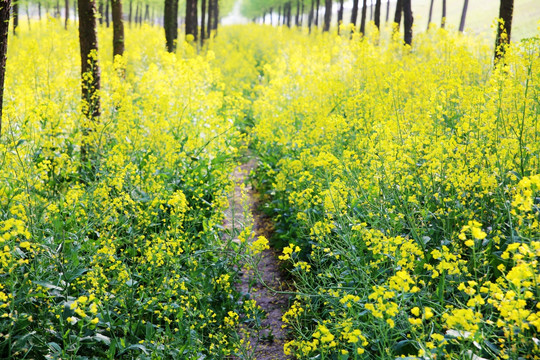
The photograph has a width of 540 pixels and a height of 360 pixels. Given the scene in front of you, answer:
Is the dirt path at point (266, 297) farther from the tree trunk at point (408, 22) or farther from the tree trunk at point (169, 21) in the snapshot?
the tree trunk at point (408, 22)

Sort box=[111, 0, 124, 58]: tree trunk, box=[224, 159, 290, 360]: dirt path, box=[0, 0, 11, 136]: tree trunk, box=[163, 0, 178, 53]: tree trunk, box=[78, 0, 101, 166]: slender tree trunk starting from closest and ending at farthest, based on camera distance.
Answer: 1. box=[0, 0, 11, 136]: tree trunk
2. box=[224, 159, 290, 360]: dirt path
3. box=[78, 0, 101, 166]: slender tree trunk
4. box=[111, 0, 124, 58]: tree trunk
5. box=[163, 0, 178, 53]: tree trunk

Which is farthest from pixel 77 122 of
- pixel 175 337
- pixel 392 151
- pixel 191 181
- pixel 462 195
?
pixel 462 195

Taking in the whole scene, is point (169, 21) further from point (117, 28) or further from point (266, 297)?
point (266, 297)

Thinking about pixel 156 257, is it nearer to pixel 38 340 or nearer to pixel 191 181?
pixel 38 340

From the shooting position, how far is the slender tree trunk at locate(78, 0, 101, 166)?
6.67 m

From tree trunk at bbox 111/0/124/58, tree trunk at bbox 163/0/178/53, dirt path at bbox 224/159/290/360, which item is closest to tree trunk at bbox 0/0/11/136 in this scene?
dirt path at bbox 224/159/290/360

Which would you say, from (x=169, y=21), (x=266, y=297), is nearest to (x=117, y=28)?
(x=169, y=21)

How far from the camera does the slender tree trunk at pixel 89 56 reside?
6.67 m

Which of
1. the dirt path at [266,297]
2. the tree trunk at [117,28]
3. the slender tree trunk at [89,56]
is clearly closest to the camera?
the dirt path at [266,297]

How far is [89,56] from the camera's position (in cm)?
690

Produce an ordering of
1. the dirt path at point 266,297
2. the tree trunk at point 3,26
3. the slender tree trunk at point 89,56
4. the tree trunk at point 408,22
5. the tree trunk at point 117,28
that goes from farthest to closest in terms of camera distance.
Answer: the tree trunk at point 408,22
the tree trunk at point 117,28
the slender tree trunk at point 89,56
the dirt path at point 266,297
the tree trunk at point 3,26

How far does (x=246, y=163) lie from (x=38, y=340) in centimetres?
688

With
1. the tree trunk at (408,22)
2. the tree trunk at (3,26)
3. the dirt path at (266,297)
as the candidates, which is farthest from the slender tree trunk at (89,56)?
the tree trunk at (408,22)

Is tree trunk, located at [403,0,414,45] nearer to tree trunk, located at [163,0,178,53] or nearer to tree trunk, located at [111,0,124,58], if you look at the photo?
tree trunk, located at [163,0,178,53]
